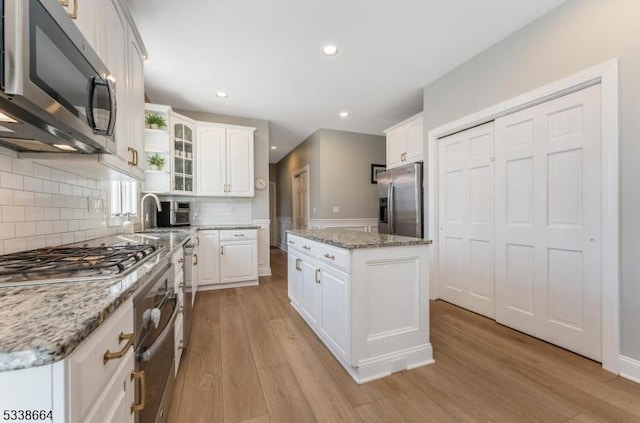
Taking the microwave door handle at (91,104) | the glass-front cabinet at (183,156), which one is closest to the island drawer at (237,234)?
the glass-front cabinet at (183,156)

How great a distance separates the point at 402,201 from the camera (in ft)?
11.9

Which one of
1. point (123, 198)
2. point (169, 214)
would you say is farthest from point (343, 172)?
point (123, 198)

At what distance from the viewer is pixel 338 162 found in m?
5.05

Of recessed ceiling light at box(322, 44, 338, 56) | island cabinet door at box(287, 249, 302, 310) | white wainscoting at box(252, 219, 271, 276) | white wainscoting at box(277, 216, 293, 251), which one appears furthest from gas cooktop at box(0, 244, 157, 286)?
white wainscoting at box(277, 216, 293, 251)

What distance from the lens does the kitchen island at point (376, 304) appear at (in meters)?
1.72

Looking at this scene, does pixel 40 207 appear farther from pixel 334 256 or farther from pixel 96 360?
pixel 334 256

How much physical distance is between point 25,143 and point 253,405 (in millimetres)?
1695

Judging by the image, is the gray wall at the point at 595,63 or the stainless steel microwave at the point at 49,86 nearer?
the stainless steel microwave at the point at 49,86

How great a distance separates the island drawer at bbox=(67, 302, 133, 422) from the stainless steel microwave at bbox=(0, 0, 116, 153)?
2.27ft

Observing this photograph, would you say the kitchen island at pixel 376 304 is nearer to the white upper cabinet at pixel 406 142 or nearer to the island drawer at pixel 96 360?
the island drawer at pixel 96 360

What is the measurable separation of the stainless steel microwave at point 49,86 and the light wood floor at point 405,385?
145 cm

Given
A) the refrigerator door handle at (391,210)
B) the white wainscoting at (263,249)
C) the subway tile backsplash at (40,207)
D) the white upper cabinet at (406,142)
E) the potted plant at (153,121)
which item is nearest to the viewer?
the subway tile backsplash at (40,207)

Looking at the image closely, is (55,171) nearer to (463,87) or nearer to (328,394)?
(328,394)

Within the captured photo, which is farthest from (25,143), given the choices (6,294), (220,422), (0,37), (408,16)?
(408,16)
